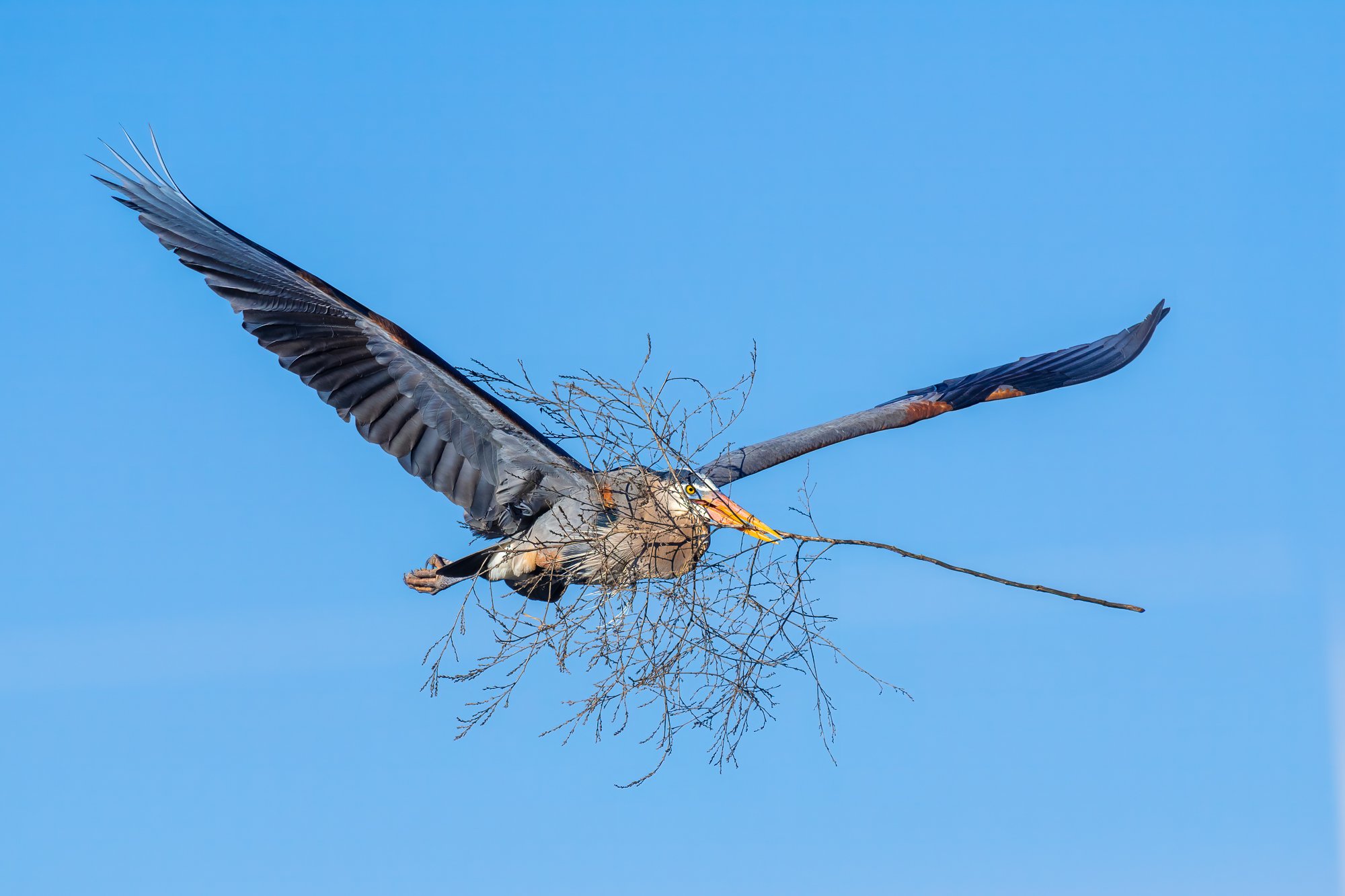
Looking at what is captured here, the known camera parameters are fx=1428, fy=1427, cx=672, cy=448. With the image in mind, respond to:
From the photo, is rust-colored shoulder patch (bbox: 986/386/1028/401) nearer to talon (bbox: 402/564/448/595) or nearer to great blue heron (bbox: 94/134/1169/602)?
great blue heron (bbox: 94/134/1169/602)

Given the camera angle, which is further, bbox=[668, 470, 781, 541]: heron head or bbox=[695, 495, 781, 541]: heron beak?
bbox=[668, 470, 781, 541]: heron head

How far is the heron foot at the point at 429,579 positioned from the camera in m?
8.96

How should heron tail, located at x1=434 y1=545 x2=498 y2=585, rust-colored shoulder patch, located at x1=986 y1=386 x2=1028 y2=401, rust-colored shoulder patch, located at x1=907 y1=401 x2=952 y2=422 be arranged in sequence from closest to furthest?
heron tail, located at x1=434 y1=545 x2=498 y2=585 → rust-colored shoulder patch, located at x1=907 y1=401 x2=952 y2=422 → rust-colored shoulder patch, located at x1=986 y1=386 x2=1028 y2=401

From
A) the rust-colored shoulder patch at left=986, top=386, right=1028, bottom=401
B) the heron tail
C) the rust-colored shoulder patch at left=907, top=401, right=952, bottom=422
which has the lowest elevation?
the heron tail

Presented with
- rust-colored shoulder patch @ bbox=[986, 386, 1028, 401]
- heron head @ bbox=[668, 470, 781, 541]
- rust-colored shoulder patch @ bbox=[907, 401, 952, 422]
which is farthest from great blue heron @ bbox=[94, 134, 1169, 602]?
rust-colored shoulder patch @ bbox=[986, 386, 1028, 401]

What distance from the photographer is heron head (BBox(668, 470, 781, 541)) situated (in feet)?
24.4

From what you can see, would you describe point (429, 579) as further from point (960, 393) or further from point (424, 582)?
point (960, 393)

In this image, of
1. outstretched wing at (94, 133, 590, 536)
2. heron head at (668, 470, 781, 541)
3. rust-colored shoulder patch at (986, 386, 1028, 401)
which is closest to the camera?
heron head at (668, 470, 781, 541)

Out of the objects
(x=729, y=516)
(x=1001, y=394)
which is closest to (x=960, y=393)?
(x=1001, y=394)

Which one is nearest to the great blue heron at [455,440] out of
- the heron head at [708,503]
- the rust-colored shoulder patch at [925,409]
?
the heron head at [708,503]

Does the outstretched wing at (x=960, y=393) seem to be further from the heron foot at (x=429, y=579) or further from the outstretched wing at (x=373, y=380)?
the heron foot at (x=429, y=579)

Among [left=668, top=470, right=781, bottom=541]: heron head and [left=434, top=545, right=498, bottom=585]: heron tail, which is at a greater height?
[left=434, top=545, right=498, bottom=585]: heron tail

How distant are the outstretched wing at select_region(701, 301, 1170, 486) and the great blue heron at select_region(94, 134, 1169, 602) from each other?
3.3 inches

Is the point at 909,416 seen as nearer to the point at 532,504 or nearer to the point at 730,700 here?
the point at 532,504
